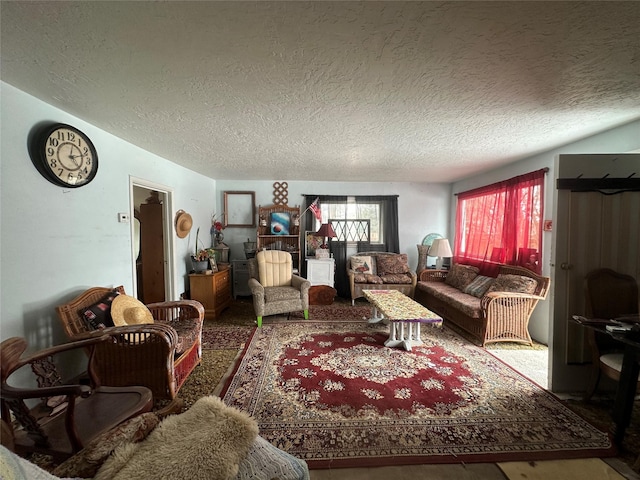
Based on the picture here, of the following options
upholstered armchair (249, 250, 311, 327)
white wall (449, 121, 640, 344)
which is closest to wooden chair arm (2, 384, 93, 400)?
upholstered armchair (249, 250, 311, 327)

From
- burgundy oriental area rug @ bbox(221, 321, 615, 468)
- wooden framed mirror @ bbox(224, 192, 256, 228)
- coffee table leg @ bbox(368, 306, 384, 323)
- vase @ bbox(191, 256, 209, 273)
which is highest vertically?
wooden framed mirror @ bbox(224, 192, 256, 228)

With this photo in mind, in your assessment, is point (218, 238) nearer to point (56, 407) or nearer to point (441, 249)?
point (56, 407)

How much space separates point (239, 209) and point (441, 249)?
3.95 m

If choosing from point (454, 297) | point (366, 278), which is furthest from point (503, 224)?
point (366, 278)

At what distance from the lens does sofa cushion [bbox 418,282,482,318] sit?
2926mm

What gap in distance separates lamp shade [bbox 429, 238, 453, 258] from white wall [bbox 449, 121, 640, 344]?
1.20 m

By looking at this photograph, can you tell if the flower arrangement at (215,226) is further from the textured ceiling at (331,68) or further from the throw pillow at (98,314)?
the throw pillow at (98,314)

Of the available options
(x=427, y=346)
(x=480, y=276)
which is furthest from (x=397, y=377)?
(x=480, y=276)

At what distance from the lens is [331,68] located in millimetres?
1414

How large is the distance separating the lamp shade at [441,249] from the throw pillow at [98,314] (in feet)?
14.6

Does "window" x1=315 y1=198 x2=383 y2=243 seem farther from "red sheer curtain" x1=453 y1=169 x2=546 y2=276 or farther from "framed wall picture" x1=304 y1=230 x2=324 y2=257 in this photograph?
"red sheer curtain" x1=453 y1=169 x2=546 y2=276

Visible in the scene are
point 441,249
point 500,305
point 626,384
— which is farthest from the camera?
point 441,249

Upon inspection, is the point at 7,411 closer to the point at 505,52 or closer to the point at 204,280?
the point at 204,280

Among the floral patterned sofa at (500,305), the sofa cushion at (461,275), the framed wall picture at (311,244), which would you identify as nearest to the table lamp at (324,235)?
the framed wall picture at (311,244)
